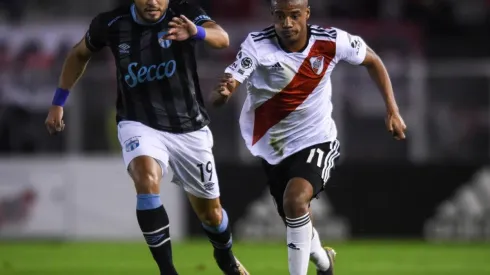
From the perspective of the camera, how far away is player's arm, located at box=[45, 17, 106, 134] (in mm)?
9562

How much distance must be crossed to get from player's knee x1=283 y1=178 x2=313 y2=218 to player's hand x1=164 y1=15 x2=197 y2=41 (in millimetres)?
1436

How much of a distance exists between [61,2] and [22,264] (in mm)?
9566

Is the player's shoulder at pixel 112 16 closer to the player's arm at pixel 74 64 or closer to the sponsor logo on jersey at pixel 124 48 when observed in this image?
the player's arm at pixel 74 64

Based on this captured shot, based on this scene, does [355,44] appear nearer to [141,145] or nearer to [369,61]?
[369,61]

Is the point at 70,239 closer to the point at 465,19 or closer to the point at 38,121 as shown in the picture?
the point at 38,121

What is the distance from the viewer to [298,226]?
9.24 meters

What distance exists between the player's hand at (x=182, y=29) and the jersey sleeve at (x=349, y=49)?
147 centimetres

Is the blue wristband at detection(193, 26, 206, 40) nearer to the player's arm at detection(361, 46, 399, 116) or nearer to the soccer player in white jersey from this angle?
the soccer player in white jersey

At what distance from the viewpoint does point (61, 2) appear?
2220cm

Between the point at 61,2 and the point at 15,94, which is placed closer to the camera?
the point at 15,94

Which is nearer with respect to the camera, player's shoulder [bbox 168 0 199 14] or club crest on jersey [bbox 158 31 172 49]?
club crest on jersey [bbox 158 31 172 49]

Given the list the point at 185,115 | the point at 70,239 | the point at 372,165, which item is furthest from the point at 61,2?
the point at 185,115

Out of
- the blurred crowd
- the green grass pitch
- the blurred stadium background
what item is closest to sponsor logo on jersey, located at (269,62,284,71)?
the green grass pitch

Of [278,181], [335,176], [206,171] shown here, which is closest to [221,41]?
[206,171]
